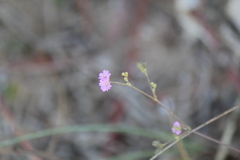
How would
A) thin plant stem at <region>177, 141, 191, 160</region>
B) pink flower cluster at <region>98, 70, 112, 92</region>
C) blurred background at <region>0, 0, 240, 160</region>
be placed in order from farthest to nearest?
1. blurred background at <region>0, 0, 240, 160</region>
2. thin plant stem at <region>177, 141, 191, 160</region>
3. pink flower cluster at <region>98, 70, 112, 92</region>

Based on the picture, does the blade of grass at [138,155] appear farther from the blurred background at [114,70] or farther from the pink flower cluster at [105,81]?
the pink flower cluster at [105,81]

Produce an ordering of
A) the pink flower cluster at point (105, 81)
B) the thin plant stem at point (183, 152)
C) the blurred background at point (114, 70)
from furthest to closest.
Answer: the blurred background at point (114, 70) → the thin plant stem at point (183, 152) → the pink flower cluster at point (105, 81)

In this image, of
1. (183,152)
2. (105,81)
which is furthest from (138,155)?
(105,81)

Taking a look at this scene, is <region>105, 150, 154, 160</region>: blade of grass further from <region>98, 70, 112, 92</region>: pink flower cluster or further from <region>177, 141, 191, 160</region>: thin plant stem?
<region>98, 70, 112, 92</region>: pink flower cluster

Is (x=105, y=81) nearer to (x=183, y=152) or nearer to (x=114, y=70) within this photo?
(x=183, y=152)

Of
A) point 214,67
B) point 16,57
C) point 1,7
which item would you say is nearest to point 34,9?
point 1,7

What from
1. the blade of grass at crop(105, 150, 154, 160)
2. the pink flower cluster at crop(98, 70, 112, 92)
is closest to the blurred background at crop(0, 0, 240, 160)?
the blade of grass at crop(105, 150, 154, 160)

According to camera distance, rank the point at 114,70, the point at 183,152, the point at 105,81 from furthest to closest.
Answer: the point at 114,70 → the point at 183,152 → the point at 105,81

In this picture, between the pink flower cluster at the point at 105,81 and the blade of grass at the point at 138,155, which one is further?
the blade of grass at the point at 138,155

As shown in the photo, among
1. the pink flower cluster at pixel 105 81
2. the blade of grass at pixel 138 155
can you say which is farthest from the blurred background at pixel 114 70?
the pink flower cluster at pixel 105 81
